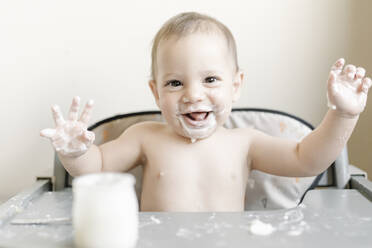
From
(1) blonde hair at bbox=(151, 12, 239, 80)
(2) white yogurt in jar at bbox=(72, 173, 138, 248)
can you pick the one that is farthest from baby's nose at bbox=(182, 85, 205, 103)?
(2) white yogurt in jar at bbox=(72, 173, 138, 248)

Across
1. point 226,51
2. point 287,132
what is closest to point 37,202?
point 226,51

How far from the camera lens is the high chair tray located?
63 cm

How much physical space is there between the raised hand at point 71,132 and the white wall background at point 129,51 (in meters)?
0.56

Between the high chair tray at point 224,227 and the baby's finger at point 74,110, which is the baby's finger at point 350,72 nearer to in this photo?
the high chair tray at point 224,227

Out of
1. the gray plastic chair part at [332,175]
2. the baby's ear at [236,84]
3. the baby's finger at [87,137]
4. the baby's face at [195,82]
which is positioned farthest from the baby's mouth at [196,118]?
the gray plastic chair part at [332,175]

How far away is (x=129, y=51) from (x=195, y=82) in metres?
0.49

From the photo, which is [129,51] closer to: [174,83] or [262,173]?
[174,83]

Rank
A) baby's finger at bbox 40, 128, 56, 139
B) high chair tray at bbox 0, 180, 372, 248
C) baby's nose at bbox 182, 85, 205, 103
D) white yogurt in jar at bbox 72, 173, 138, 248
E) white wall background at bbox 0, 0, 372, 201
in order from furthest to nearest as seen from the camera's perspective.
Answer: white wall background at bbox 0, 0, 372, 201 → baby's nose at bbox 182, 85, 205, 103 → baby's finger at bbox 40, 128, 56, 139 → high chair tray at bbox 0, 180, 372, 248 → white yogurt in jar at bbox 72, 173, 138, 248

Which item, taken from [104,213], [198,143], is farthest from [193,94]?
[104,213]

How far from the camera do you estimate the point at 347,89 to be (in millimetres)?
793

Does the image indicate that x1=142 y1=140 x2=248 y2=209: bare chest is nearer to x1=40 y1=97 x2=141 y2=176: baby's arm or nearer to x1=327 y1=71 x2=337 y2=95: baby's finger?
x1=40 y1=97 x2=141 y2=176: baby's arm

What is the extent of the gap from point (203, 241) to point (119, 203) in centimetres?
17

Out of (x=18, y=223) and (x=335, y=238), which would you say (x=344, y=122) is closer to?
(x=335, y=238)

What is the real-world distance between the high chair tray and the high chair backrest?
0.24 metres
